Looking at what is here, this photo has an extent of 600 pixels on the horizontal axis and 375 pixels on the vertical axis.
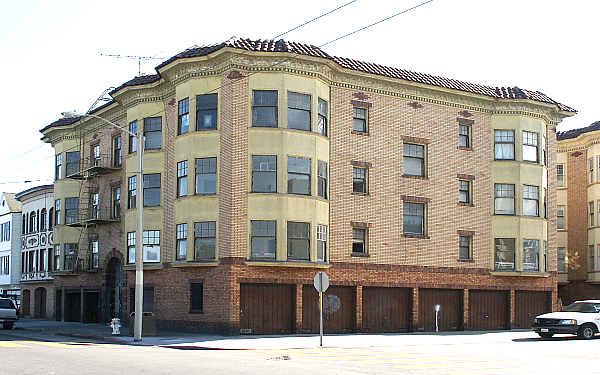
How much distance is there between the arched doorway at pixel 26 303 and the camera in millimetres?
58781

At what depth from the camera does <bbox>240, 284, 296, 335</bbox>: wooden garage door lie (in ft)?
101

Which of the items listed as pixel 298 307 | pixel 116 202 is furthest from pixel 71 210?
pixel 298 307

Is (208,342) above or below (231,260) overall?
below

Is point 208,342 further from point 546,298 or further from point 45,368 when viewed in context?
point 546,298

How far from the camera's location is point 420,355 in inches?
860

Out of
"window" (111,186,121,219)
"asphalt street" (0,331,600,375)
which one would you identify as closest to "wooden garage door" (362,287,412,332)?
→ "asphalt street" (0,331,600,375)

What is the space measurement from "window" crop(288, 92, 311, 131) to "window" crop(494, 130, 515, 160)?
11.5m

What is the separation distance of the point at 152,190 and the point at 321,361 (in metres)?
18.4

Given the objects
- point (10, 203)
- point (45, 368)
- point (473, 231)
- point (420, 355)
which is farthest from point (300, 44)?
point (10, 203)

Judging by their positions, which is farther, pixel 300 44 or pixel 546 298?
pixel 546 298

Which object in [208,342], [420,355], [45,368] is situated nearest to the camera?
[45,368]

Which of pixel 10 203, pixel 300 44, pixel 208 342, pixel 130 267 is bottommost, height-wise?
pixel 208 342

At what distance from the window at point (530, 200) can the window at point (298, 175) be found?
41.9 feet

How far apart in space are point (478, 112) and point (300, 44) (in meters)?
10.5
